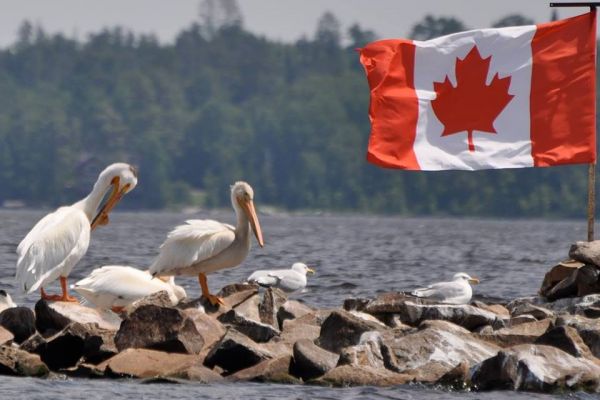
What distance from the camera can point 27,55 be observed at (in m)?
188

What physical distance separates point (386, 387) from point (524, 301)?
5075mm

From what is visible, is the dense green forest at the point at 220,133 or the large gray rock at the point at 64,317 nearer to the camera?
the large gray rock at the point at 64,317

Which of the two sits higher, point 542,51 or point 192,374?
point 542,51

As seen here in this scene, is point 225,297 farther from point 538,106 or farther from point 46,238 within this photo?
point 538,106

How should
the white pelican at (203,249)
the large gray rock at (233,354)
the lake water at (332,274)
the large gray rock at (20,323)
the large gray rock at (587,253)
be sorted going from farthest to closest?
1. the large gray rock at (587,253)
2. the white pelican at (203,249)
3. the large gray rock at (20,323)
4. the large gray rock at (233,354)
5. the lake water at (332,274)

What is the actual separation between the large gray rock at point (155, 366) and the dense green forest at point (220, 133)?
383 feet

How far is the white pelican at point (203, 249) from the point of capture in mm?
16797

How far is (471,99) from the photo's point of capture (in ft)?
63.7

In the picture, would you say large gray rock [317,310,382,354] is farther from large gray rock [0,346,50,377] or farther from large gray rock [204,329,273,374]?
large gray rock [0,346,50,377]

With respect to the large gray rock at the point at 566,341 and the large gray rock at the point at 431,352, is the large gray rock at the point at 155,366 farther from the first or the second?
the large gray rock at the point at 566,341

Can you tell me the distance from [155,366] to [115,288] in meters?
2.59

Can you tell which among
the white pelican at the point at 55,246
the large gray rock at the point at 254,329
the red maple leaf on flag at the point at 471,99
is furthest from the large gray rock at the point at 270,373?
the red maple leaf on flag at the point at 471,99

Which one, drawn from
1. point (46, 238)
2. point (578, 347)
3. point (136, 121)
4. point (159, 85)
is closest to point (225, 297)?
point (46, 238)

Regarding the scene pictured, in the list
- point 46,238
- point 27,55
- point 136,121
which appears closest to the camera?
point 46,238
